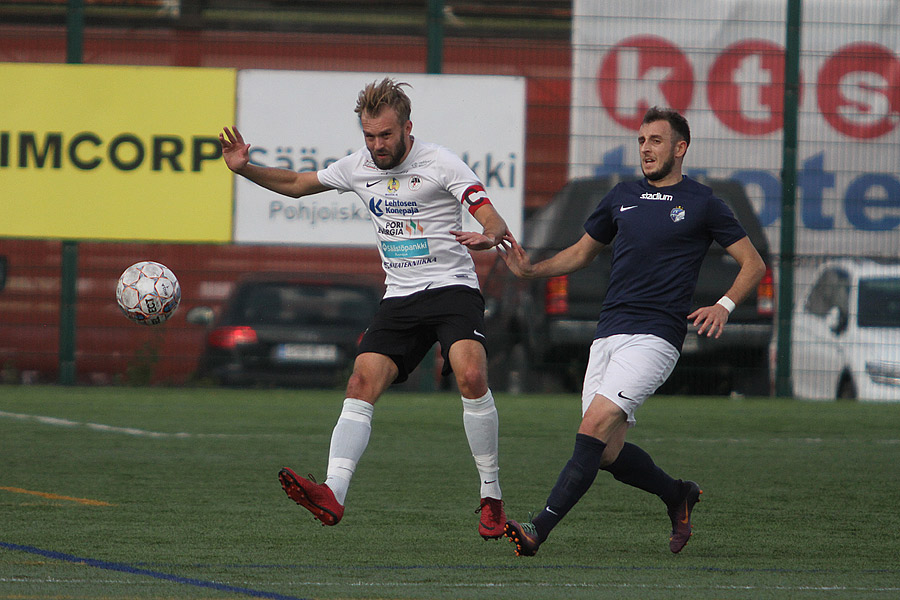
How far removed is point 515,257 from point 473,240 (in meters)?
0.41

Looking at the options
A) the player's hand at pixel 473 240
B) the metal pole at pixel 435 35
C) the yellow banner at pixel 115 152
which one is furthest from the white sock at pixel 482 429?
the metal pole at pixel 435 35

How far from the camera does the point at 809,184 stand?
545 inches

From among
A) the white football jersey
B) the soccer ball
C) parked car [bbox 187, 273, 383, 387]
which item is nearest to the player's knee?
the white football jersey

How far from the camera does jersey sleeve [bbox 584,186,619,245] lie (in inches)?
231

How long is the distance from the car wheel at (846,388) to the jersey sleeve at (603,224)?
8849mm

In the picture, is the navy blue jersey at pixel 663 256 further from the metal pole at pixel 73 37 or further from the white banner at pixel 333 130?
→ the metal pole at pixel 73 37

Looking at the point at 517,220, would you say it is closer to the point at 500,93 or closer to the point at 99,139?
the point at 500,93

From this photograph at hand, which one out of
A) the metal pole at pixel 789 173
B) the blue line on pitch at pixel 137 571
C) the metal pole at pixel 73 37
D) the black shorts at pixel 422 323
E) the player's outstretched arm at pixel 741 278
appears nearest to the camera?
the blue line on pitch at pixel 137 571

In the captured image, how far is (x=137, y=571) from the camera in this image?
Answer: 4.86 meters

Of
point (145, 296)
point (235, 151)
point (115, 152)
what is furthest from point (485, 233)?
point (115, 152)

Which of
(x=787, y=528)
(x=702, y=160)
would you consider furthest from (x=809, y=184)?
(x=787, y=528)

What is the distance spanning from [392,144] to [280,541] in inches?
67.2

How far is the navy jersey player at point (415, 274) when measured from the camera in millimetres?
5852

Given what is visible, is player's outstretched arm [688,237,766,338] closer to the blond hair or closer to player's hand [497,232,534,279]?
player's hand [497,232,534,279]
